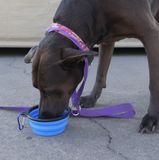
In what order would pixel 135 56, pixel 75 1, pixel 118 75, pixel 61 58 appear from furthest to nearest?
pixel 135 56 < pixel 118 75 < pixel 75 1 < pixel 61 58

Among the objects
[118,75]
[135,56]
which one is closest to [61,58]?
[118,75]

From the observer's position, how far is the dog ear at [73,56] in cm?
245

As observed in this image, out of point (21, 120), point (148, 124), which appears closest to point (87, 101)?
point (21, 120)

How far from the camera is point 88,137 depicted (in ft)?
9.03

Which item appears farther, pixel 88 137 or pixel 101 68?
pixel 101 68

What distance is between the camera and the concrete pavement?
98.6 inches

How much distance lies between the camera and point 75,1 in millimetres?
2746

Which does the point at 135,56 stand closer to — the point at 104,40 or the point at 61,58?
the point at 104,40

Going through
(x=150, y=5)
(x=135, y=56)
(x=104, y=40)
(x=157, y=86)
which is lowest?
(x=135, y=56)

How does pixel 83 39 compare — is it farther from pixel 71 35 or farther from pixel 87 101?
pixel 87 101

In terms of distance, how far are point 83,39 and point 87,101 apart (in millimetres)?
826

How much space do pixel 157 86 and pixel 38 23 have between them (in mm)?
2989

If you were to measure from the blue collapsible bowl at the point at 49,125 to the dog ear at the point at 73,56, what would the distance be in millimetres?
382

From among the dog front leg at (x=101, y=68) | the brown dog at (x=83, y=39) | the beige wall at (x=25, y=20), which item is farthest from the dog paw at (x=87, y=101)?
the beige wall at (x=25, y=20)
